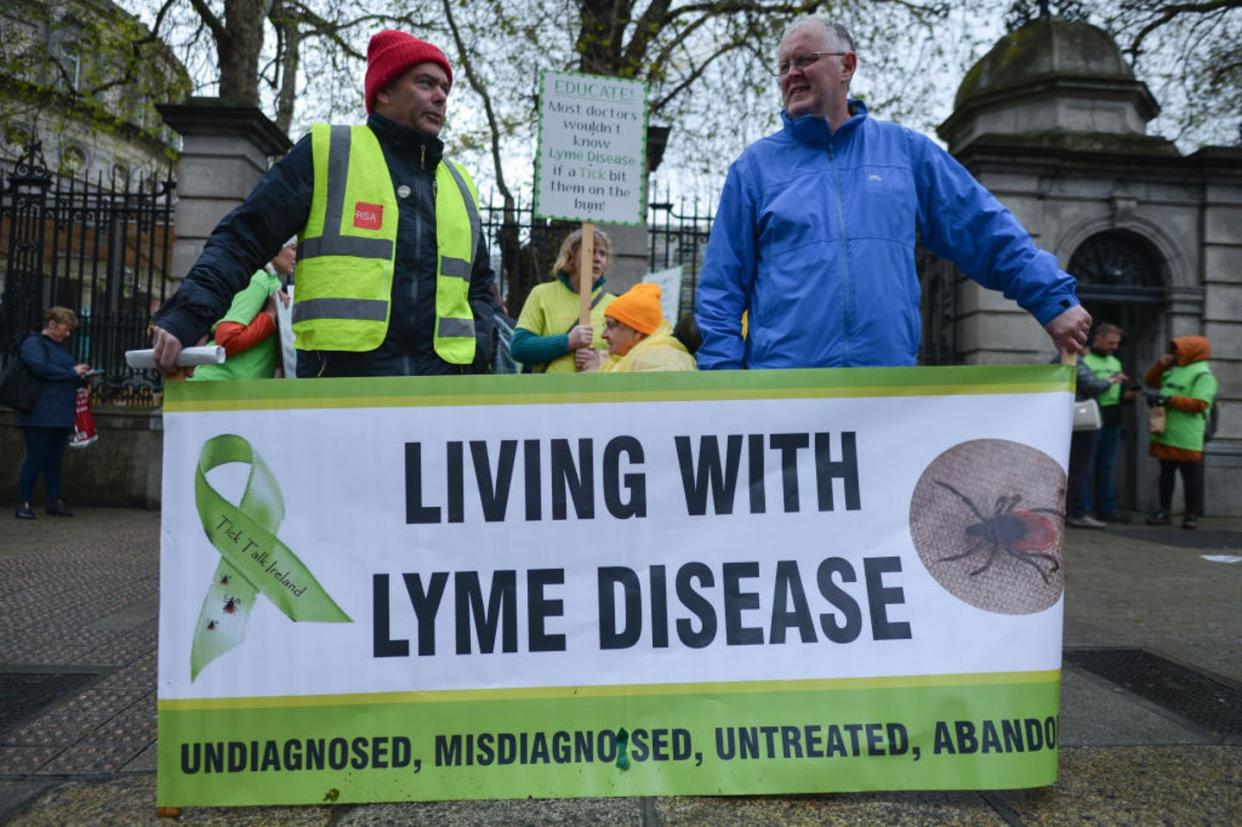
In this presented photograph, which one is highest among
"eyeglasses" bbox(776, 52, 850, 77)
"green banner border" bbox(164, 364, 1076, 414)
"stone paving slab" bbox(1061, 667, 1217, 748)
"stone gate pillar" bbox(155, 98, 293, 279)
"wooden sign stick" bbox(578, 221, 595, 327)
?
"stone gate pillar" bbox(155, 98, 293, 279)

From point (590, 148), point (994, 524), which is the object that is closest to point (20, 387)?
point (590, 148)

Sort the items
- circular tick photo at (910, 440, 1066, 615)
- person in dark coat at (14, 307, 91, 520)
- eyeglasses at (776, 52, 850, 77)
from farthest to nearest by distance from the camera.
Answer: person in dark coat at (14, 307, 91, 520) < eyeglasses at (776, 52, 850, 77) < circular tick photo at (910, 440, 1066, 615)

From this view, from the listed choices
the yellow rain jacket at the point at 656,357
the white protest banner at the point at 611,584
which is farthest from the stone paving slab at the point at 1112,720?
the yellow rain jacket at the point at 656,357

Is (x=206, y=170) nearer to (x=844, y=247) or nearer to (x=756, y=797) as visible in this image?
(x=844, y=247)

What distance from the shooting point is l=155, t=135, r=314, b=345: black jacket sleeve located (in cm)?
234

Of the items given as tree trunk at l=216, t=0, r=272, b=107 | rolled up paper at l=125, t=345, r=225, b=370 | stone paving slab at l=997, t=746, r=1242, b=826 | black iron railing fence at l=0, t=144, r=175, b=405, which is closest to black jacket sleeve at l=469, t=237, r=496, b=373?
rolled up paper at l=125, t=345, r=225, b=370

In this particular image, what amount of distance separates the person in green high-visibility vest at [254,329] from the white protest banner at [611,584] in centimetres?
255

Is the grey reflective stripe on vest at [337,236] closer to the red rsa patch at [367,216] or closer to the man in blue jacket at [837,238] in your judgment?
the red rsa patch at [367,216]

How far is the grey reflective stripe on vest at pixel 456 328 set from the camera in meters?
2.75

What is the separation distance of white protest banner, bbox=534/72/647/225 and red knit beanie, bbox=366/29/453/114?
1.90 m

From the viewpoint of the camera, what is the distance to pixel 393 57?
8.89 ft

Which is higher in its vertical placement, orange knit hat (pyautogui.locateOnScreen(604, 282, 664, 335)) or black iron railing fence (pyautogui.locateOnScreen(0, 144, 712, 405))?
black iron railing fence (pyautogui.locateOnScreen(0, 144, 712, 405))

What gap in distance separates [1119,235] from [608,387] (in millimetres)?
10404

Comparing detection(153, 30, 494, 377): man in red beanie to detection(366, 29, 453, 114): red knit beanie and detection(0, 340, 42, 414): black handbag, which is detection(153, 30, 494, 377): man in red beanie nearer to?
detection(366, 29, 453, 114): red knit beanie
